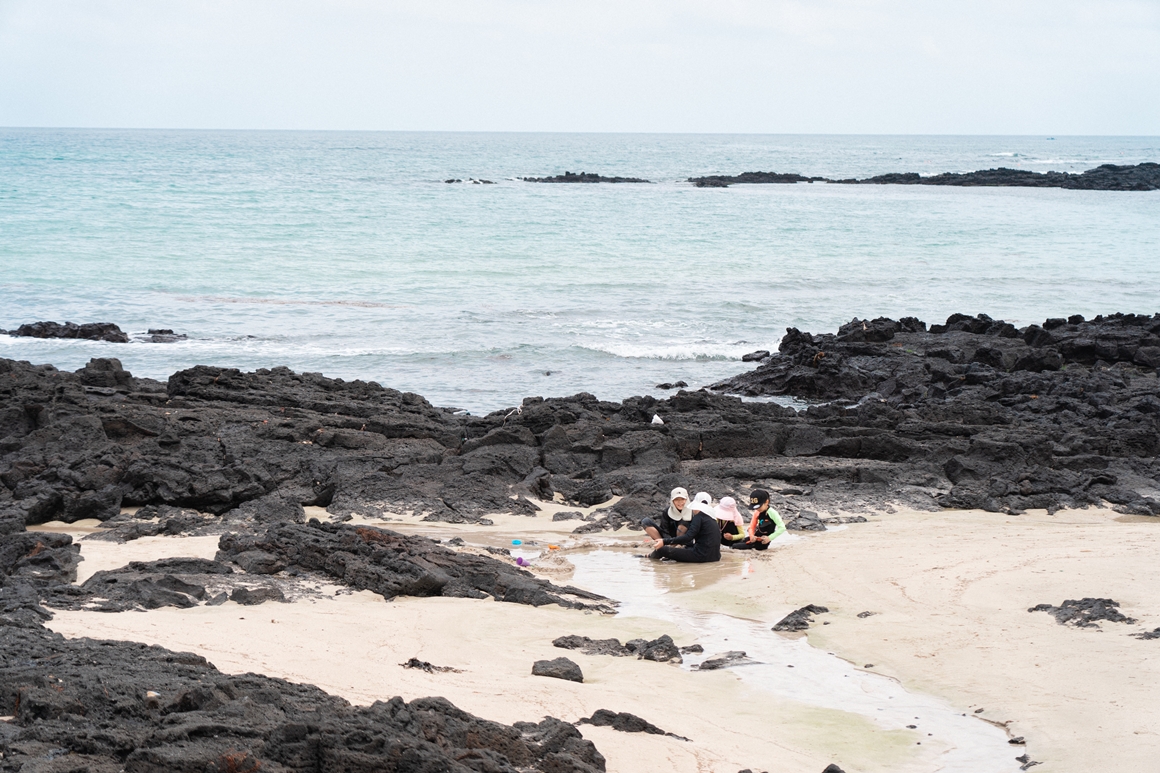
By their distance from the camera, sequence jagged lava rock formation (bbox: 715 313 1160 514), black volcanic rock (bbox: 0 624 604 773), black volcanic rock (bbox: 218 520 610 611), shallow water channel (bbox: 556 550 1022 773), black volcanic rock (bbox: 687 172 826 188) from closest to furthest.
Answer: black volcanic rock (bbox: 0 624 604 773) → shallow water channel (bbox: 556 550 1022 773) → black volcanic rock (bbox: 218 520 610 611) → jagged lava rock formation (bbox: 715 313 1160 514) → black volcanic rock (bbox: 687 172 826 188)

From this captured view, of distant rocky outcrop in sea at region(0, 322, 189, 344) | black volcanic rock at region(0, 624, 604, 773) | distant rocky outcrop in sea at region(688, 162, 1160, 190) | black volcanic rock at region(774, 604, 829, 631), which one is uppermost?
distant rocky outcrop in sea at region(688, 162, 1160, 190)

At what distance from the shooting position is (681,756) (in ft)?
17.3

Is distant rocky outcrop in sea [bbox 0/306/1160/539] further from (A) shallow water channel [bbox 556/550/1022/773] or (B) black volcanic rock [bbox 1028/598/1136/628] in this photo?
(B) black volcanic rock [bbox 1028/598/1136/628]

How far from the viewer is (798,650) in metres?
7.47

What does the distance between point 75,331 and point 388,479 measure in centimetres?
1470

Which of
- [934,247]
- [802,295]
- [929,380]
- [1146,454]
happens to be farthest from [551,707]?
[934,247]

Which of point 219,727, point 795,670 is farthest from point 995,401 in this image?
point 219,727

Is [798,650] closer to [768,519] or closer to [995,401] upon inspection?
[768,519]

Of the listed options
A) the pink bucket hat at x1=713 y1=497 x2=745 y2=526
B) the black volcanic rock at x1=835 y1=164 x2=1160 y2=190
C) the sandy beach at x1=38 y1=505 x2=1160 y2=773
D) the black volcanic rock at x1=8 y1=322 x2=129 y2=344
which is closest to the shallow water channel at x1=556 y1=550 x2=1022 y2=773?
the sandy beach at x1=38 y1=505 x2=1160 y2=773

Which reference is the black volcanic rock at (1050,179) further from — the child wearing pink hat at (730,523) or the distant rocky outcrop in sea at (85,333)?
the child wearing pink hat at (730,523)

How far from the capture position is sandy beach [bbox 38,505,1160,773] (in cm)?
573

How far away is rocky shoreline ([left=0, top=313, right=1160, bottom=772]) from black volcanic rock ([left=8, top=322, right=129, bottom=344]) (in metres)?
8.36

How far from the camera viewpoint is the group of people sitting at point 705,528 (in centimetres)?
970

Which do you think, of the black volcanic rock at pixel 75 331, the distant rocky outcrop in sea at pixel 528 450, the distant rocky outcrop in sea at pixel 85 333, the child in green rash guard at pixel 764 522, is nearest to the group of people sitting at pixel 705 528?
the child in green rash guard at pixel 764 522
